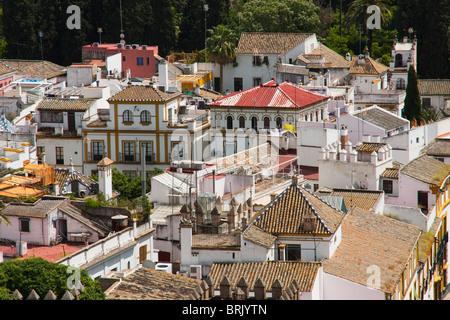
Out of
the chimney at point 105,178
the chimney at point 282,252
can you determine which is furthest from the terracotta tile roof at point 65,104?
the chimney at point 282,252

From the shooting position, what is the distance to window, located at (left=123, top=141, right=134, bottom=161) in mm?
73250

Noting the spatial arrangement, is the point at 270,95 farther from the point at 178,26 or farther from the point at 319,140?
the point at 178,26

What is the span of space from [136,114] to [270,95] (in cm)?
843

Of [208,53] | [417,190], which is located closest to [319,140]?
[417,190]

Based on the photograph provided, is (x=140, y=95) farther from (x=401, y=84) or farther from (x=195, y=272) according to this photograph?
(x=195, y=272)

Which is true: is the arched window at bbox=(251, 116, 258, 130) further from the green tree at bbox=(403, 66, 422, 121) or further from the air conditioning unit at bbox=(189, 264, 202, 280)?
the air conditioning unit at bbox=(189, 264, 202, 280)

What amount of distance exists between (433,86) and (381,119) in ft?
76.3

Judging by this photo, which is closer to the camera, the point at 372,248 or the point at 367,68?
the point at 372,248

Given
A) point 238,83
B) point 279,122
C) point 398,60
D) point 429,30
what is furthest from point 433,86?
point 279,122

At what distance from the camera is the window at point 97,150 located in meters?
73.8

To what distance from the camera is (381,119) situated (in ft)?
228

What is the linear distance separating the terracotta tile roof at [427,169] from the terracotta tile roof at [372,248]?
19.4 ft

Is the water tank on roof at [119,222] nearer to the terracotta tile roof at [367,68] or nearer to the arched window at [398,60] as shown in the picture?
the terracotta tile roof at [367,68]

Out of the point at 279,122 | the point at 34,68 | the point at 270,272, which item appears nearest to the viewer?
the point at 270,272
